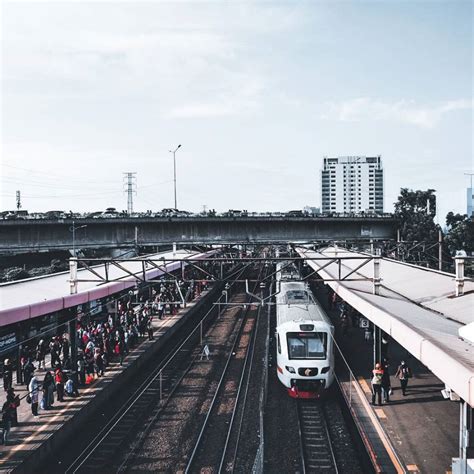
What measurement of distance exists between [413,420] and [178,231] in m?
27.6

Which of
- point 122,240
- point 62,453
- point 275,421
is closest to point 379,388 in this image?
point 275,421

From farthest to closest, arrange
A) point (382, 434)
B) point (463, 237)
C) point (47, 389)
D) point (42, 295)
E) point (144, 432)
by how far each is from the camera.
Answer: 1. point (463, 237)
2. point (42, 295)
3. point (47, 389)
4. point (144, 432)
5. point (382, 434)

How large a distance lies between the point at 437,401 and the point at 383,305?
3.82 metres

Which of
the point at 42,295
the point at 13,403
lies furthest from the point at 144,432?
the point at 42,295

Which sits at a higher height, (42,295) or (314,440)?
(42,295)

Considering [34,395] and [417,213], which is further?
[417,213]

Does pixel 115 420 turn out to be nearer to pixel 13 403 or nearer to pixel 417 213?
pixel 13 403

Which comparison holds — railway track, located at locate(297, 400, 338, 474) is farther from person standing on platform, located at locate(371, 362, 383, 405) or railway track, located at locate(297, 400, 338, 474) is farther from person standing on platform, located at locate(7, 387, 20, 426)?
person standing on platform, located at locate(7, 387, 20, 426)

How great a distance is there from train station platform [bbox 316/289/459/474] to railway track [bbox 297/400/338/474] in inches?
40.6

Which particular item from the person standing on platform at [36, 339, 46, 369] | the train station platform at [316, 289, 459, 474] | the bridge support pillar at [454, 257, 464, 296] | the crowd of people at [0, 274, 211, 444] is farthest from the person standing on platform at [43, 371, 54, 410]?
the bridge support pillar at [454, 257, 464, 296]

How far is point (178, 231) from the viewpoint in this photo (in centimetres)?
3862

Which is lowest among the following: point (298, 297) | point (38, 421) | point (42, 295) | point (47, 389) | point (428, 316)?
point (38, 421)

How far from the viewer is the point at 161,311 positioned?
27.1 m

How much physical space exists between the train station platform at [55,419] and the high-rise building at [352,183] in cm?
14860
